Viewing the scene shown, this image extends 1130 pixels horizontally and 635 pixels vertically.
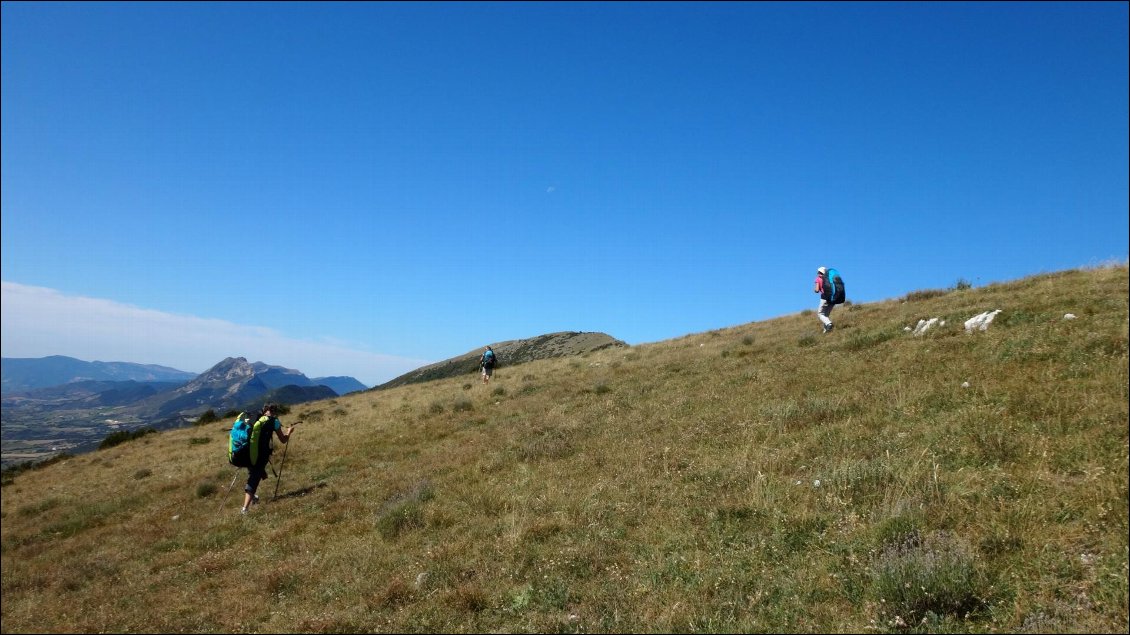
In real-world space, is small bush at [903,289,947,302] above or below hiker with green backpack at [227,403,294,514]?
above

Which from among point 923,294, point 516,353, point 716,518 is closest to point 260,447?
point 716,518

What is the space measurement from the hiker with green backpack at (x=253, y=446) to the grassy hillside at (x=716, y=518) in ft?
2.53

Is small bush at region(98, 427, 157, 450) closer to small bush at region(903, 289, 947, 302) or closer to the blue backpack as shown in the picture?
the blue backpack

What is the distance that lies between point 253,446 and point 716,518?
37.2 feet

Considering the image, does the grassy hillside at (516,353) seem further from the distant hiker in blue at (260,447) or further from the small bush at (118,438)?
the distant hiker in blue at (260,447)

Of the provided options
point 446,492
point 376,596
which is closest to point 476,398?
point 446,492

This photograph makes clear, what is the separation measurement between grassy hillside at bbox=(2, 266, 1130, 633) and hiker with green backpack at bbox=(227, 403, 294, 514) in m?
0.77

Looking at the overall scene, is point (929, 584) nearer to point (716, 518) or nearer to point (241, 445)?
point (716, 518)

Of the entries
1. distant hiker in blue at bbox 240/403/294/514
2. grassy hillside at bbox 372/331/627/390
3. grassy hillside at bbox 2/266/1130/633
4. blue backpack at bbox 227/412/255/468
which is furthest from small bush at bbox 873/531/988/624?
grassy hillside at bbox 372/331/627/390

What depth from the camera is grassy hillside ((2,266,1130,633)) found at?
15.6 feet

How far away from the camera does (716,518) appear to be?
266 inches

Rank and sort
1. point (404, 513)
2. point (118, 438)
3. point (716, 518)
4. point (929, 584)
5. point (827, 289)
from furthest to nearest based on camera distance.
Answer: point (118, 438) → point (827, 289) → point (404, 513) → point (716, 518) → point (929, 584)

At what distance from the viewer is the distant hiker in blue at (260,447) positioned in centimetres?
1255

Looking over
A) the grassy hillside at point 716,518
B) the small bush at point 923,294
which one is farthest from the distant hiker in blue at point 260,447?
the small bush at point 923,294
